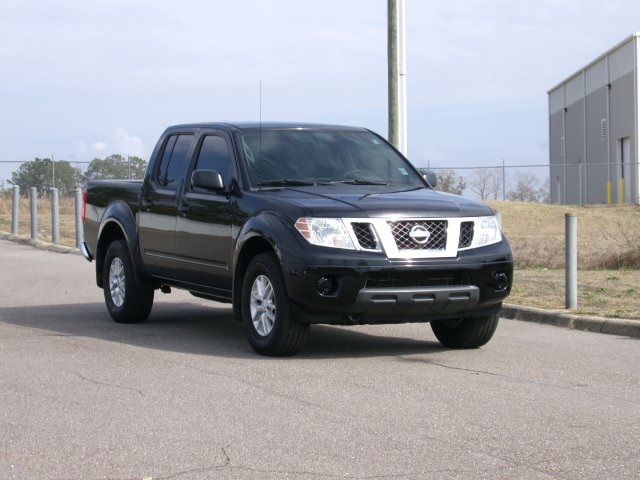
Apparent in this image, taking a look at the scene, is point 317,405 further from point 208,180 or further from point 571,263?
point 571,263

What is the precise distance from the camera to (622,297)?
44.9 ft

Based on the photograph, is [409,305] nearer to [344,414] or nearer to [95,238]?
[344,414]

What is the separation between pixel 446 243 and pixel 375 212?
0.62m

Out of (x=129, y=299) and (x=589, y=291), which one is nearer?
(x=129, y=299)

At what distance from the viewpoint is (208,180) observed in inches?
399

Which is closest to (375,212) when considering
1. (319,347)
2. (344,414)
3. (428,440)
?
(319,347)

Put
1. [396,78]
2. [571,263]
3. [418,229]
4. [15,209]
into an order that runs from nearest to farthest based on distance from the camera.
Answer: [418,229] → [571,263] → [396,78] → [15,209]

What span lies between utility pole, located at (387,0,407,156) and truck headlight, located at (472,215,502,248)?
892 centimetres

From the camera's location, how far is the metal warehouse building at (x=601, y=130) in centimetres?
4862

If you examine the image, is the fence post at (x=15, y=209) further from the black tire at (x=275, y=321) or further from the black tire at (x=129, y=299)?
the black tire at (x=275, y=321)

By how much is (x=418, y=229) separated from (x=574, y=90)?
55.4 meters

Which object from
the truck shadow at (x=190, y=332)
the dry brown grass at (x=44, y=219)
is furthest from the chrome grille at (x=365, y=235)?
the dry brown grass at (x=44, y=219)

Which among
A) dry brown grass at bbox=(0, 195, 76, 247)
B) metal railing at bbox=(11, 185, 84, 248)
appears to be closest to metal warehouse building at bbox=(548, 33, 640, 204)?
dry brown grass at bbox=(0, 195, 76, 247)

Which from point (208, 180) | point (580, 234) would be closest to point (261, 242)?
point (208, 180)
